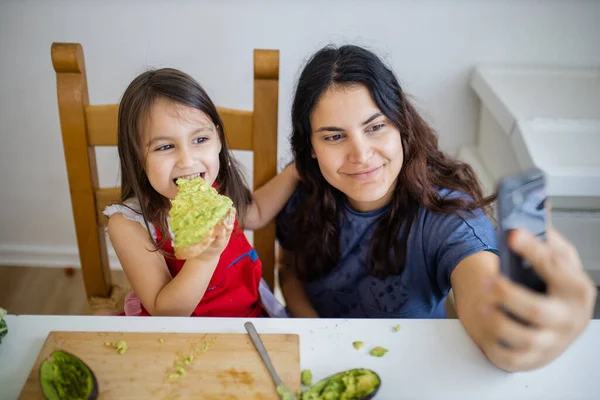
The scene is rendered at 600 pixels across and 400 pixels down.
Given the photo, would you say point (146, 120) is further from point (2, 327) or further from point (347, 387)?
point (347, 387)

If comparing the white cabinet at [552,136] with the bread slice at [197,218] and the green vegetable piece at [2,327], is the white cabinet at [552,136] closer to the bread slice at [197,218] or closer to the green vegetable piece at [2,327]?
the bread slice at [197,218]

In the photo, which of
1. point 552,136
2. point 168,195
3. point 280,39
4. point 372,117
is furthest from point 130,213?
point 552,136

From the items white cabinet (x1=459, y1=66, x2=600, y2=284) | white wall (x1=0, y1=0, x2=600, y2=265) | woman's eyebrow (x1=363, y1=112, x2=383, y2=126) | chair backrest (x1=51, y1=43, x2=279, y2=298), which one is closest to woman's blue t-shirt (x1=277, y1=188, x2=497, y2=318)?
chair backrest (x1=51, y1=43, x2=279, y2=298)

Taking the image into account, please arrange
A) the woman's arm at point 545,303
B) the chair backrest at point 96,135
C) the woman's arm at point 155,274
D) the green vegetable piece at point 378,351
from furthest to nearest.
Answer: the chair backrest at point 96,135 < the woman's arm at point 155,274 < the green vegetable piece at point 378,351 < the woman's arm at point 545,303

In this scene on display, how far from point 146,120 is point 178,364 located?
0.50m

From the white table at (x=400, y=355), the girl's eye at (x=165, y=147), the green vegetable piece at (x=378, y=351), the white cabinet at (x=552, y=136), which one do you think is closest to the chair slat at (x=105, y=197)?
the girl's eye at (x=165, y=147)

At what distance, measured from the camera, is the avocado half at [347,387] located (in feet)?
2.98

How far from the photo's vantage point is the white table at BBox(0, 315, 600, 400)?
36.9 inches

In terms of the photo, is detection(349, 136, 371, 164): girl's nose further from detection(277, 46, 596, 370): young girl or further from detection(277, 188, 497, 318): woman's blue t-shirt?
detection(277, 188, 497, 318): woman's blue t-shirt

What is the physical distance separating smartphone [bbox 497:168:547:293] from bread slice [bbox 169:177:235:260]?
20.0 inches

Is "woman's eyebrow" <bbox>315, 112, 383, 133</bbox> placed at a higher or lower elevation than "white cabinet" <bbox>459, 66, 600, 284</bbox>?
higher

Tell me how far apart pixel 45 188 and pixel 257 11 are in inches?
44.3

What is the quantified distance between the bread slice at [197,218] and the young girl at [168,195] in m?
0.03

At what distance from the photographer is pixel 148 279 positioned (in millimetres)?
1204
